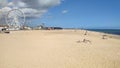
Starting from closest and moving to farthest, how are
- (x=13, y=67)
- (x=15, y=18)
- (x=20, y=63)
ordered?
1. (x=13, y=67)
2. (x=20, y=63)
3. (x=15, y=18)

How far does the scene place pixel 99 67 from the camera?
8.77 m

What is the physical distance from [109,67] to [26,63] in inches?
169

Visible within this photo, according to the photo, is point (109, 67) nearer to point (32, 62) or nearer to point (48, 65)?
point (48, 65)

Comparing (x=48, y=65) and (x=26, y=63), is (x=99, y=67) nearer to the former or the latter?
(x=48, y=65)

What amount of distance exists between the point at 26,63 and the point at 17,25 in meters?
59.1

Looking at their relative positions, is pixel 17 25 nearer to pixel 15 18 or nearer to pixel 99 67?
pixel 15 18

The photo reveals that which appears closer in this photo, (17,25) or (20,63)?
(20,63)

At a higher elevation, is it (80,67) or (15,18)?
(15,18)

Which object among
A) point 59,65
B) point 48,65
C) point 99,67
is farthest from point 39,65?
point 99,67

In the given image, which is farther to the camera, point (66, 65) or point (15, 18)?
point (15, 18)

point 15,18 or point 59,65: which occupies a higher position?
point 15,18

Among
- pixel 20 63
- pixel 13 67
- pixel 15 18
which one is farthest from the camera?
pixel 15 18

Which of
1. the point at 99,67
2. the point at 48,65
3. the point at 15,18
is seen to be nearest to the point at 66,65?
the point at 48,65

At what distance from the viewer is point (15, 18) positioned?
211 ft
